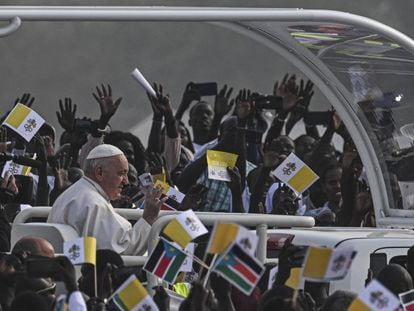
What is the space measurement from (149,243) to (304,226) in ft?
3.54

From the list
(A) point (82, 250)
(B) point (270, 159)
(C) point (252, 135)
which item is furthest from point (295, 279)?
(C) point (252, 135)

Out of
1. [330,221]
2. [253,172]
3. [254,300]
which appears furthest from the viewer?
[253,172]

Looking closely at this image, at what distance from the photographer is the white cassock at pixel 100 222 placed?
965 centimetres

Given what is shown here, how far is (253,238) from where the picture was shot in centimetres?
733

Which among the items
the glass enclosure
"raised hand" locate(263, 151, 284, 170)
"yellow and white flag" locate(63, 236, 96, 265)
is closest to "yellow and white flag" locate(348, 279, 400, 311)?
"yellow and white flag" locate(63, 236, 96, 265)

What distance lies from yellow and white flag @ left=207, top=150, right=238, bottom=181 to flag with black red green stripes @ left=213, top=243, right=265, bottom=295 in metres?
4.41

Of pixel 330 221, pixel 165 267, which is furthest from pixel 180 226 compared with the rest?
pixel 330 221

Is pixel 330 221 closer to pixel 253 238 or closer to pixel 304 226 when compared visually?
pixel 304 226

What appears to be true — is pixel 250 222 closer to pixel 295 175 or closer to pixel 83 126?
pixel 295 175

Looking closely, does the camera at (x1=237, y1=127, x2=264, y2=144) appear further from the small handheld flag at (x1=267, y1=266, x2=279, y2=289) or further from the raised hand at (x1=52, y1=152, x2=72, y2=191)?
the small handheld flag at (x1=267, y1=266, x2=279, y2=289)

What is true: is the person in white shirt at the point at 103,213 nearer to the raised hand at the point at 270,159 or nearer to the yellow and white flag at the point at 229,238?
the yellow and white flag at the point at 229,238

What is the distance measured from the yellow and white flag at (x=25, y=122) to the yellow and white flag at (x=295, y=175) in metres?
1.70

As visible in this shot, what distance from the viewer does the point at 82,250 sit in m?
8.41

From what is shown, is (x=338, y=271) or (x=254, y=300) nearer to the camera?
(x=338, y=271)
